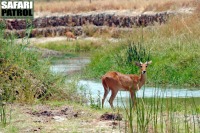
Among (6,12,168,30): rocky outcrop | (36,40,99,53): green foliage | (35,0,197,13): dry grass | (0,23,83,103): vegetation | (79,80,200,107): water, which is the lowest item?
(36,40,99,53): green foliage

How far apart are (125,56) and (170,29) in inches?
147

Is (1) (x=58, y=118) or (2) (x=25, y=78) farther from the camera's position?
(2) (x=25, y=78)

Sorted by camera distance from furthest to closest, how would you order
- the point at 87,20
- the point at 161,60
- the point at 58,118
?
the point at 87,20
the point at 161,60
the point at 58,118

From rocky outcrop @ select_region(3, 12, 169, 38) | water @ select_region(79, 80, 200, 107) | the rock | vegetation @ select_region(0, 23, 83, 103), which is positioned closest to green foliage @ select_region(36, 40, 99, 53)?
rocky outcrop @ select_region(3, 12, 169, 38)

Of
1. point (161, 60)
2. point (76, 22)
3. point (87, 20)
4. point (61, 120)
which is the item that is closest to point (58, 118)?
point (61, 120)

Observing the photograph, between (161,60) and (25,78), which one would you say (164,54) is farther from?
(25,78)

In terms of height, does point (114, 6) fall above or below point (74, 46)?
above

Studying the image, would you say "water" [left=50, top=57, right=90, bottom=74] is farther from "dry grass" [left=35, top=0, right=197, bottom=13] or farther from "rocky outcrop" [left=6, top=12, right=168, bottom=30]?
"rocky outcrop" [left=6, top=12, right=168, bottom=30]

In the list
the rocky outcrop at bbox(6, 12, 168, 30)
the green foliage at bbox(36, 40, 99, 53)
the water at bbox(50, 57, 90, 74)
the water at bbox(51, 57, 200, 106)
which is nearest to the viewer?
the water at bbox(51, 57, 200, 106)

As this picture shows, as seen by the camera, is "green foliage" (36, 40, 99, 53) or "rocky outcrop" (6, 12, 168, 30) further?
"rocky outcrop" (6, 12, 168, 30)

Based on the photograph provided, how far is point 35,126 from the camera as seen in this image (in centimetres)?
1031

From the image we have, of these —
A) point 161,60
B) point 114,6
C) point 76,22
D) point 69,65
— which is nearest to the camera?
point 161,60

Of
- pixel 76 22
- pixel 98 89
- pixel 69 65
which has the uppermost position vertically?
pixel 98 89

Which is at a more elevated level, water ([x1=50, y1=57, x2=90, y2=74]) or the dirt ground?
the dirt ground
